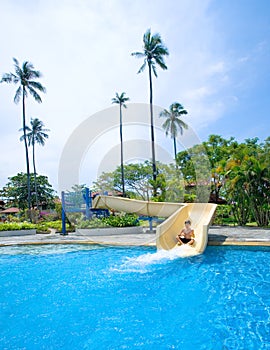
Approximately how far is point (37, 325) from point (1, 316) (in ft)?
2.85

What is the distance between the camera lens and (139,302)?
4.67m

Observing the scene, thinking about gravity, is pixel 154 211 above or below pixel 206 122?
below

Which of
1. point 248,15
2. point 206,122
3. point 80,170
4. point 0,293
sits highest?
point 248,15

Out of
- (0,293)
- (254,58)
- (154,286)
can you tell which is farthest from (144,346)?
(254,58)

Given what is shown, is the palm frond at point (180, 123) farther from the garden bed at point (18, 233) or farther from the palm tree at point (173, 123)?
the garden bed at point (18, 233)

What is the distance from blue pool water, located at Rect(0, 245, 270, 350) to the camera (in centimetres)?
346

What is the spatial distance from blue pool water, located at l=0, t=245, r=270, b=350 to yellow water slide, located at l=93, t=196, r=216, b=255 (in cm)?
58

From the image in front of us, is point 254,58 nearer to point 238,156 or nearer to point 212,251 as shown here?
point 238,156

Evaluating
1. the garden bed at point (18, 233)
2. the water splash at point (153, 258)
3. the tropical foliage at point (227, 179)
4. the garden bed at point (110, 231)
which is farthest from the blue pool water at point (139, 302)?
the garden bed at point (18, 233)

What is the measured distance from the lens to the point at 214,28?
27.9 feet

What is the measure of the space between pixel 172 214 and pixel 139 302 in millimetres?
5633

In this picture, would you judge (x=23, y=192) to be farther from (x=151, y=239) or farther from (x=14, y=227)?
(x=151, y=239)

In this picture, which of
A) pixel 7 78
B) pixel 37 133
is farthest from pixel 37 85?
pixel 37 133

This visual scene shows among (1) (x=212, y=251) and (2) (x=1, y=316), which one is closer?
(2) (x=1, y=316)
